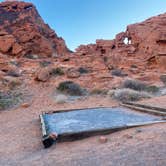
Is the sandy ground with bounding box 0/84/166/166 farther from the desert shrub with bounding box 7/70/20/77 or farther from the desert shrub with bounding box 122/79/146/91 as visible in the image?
the desert shrub with bounding box 7/70/20/77

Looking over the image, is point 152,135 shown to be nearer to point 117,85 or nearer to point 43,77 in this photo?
point 117,85

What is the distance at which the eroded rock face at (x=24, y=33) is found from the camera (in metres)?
24.0

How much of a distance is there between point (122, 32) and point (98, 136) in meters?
28.1

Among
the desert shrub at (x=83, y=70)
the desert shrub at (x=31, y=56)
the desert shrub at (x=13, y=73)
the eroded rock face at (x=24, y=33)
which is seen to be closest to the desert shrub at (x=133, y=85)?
the desert shrub at (x=83, y=70)

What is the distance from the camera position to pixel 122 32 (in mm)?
31500

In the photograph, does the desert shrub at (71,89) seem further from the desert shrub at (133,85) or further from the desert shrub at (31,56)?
the desert shrub at (31,56)

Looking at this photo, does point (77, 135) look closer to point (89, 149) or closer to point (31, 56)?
point (89, 149)

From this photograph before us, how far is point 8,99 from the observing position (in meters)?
11.5

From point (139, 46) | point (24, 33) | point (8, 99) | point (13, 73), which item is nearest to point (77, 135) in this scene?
point (8, 99)

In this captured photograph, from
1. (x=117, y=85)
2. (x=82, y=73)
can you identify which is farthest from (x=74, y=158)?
(x=82, y=73)

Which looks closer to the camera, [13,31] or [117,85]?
[117,85]

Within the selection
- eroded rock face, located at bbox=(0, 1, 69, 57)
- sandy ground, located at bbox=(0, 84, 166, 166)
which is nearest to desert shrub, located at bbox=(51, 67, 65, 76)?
eroded rock face, located at bbox=(0, 1, 69, 57)

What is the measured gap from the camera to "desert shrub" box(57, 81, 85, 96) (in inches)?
510

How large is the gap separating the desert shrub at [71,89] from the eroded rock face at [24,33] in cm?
1185
